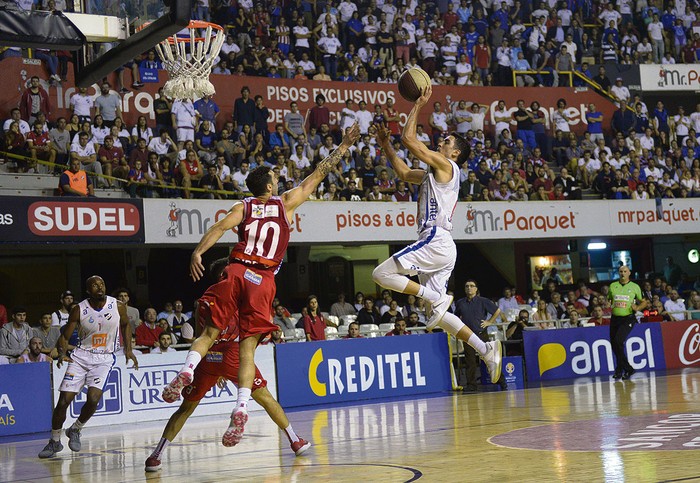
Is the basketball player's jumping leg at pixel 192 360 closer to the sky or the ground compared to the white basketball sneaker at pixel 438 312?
closer to the ground

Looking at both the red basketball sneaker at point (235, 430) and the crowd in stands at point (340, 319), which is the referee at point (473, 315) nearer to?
the crowd in stands at point (340, 319)

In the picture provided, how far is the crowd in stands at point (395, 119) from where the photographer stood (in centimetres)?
1983

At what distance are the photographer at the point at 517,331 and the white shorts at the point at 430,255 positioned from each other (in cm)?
1010

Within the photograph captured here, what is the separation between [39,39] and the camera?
413 inches

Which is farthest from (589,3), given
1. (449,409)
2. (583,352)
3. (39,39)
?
(39,39)

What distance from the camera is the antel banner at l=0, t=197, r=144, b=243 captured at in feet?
57.7

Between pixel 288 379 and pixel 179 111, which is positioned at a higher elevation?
pixel 179 111

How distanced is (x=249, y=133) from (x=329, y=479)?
15.4 metres

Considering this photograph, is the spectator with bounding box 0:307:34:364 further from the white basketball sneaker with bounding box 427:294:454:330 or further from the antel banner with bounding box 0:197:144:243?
the white basketball sneaker with bounding box 427:294:454:330

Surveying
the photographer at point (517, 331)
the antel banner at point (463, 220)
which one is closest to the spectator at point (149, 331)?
the antel banner at point (463, 220)

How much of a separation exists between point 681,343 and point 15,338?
13.6 meters

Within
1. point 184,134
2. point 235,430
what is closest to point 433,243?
point 235,430

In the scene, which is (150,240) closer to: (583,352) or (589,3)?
(583,352)

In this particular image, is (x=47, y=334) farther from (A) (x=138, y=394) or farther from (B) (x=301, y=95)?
(B) (x=301, y=95)
